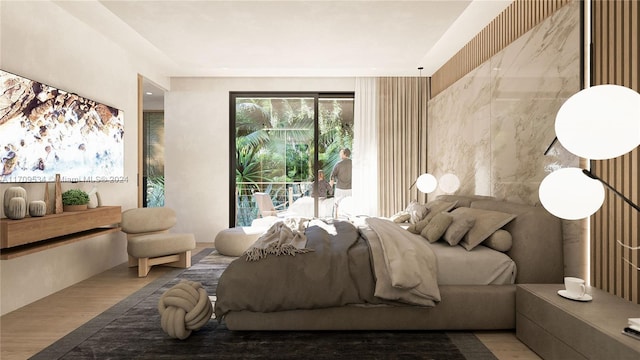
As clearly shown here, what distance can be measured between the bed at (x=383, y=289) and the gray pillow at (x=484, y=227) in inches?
6.0

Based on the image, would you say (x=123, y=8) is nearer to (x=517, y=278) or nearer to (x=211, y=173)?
(x=211, y=173)

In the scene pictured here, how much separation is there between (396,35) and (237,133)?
3186 millimetres

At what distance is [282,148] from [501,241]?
3.95 metres

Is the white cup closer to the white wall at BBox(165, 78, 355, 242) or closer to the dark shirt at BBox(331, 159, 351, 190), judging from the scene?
the dark shirt at BBox(331, 159, 351, 190)

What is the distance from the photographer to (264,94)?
564cm

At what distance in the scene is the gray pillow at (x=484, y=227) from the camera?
8.43ft

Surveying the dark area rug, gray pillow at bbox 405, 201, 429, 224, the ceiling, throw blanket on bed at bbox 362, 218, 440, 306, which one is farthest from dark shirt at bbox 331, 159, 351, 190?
the dark area rug

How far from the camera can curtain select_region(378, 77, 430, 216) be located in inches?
218

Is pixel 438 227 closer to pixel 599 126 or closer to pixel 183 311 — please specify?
pixel 599 126

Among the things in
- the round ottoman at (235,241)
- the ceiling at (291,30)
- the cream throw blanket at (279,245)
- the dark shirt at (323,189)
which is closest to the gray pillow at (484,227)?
the cream throw blanket at (279,245)

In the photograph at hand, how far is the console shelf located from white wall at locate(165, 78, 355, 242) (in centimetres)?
207

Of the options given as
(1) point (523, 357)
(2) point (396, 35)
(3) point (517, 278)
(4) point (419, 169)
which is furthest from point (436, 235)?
(4) point (419, 169)

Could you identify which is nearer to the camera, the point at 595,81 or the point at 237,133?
the point at 595,81

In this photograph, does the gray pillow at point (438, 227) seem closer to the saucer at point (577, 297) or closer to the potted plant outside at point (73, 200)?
the saucer at point (577, 297)
